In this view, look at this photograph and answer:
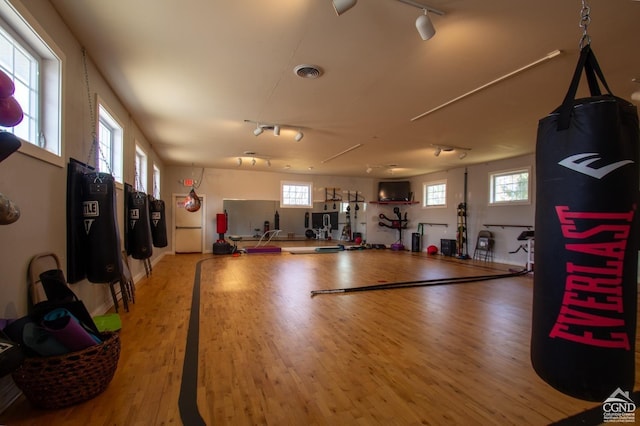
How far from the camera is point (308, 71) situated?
129 inches

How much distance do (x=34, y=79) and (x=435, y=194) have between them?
1062 centimetres

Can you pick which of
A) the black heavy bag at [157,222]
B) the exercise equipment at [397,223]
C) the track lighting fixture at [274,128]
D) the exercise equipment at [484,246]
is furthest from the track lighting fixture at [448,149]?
the black heavy bag at [157,222]

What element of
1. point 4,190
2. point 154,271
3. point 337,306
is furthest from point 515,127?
point 154,271

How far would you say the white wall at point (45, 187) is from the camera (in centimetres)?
186

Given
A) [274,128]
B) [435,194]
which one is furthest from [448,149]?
[274,128]

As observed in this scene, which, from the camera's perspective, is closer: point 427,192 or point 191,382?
point 191,382

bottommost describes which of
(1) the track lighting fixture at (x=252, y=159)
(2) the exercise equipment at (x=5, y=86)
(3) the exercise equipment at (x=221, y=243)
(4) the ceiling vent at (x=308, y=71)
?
(3) the exercise equipment at (x=221, y=243)

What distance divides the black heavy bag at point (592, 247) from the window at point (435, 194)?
9697mm

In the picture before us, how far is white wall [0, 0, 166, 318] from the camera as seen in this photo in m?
1.86

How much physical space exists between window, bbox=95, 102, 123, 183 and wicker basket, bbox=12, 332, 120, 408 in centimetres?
262

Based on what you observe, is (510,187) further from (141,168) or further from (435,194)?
(141,168)

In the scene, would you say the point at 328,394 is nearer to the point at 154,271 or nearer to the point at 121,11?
the point at 121,11
